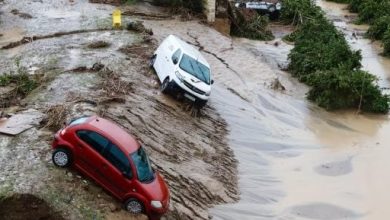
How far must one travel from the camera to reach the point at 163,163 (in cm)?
1503

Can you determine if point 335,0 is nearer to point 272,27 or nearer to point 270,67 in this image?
point 272,27

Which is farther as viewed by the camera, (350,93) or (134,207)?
(350,93)

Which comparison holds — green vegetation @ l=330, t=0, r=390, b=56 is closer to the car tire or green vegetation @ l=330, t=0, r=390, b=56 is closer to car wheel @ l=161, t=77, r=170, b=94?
car wheel @ l=161, t=77, r=170, b=94

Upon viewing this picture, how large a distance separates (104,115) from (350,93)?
12087 millimetres

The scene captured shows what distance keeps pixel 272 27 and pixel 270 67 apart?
9.95 metres

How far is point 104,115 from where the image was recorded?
50.9 ft

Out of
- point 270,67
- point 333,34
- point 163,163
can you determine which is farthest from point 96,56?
point 333,34

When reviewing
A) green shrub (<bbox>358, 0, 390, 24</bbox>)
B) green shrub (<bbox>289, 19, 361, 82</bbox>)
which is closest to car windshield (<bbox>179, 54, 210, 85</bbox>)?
green shrub (<bbox>289, 19, 361, 82</bbox>)

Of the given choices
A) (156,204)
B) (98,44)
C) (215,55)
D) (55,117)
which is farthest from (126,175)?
(215,55)

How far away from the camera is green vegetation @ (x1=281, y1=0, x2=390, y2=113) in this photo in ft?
77.0

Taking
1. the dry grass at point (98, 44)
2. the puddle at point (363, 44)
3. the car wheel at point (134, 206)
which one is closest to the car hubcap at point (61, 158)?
the car wheel at point (134, 206)

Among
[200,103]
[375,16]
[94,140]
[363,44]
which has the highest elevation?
[94,140]

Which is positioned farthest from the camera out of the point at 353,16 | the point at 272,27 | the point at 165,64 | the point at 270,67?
the point at 353,16

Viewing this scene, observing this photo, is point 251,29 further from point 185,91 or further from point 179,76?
point 185,91
